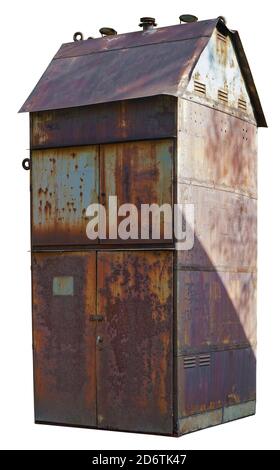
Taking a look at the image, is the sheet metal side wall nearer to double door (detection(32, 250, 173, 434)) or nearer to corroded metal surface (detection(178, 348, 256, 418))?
corroded metal surface (detection(178, 348, 256, 418))

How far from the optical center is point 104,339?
38.1 feet

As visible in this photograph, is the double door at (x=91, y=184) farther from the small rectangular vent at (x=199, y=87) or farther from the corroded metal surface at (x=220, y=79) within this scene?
the corroded metal surface at (x=220, y=79)

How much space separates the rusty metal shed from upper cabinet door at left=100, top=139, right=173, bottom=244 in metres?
0.02

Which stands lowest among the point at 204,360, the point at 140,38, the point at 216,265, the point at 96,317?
the point at 204,360

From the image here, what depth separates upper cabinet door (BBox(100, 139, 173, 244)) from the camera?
11242 millimetres

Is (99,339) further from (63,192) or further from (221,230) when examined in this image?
(221,230)

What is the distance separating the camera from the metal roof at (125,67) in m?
11.5

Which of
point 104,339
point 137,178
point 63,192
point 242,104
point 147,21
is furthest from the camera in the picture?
point 242,104

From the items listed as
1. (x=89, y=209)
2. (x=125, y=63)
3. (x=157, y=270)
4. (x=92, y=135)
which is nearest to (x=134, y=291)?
(x=157, y=270)

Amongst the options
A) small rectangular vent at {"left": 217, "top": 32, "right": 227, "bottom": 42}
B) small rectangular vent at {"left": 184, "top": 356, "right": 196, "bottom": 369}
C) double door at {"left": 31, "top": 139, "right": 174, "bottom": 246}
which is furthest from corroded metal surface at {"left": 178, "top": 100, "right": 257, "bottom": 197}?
small rectangular vent at {"left": 184, "top": 356, "right": 196, "bottom": 369}

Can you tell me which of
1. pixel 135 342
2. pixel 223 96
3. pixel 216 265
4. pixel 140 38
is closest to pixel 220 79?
pixel 223 96

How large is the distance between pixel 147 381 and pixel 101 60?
397 cm

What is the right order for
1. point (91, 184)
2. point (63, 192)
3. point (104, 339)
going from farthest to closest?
point (63, 192), point (91, 184), point (104, 339)

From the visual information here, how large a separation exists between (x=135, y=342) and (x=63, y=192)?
2038mm
